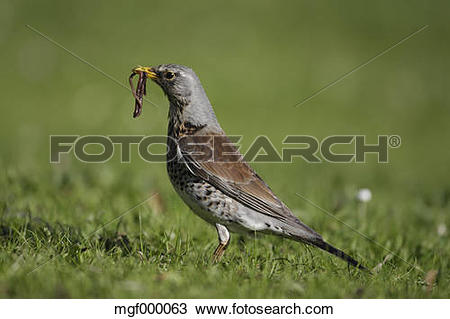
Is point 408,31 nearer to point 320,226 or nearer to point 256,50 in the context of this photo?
point 256,50

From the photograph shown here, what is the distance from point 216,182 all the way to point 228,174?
148 millimetres

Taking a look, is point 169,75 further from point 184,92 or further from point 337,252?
point 337,252

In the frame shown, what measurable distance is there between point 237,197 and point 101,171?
9.00 ft

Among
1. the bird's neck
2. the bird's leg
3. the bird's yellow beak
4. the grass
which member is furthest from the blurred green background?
the bird's yellow beak

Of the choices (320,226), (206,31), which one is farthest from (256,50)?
(320,226)

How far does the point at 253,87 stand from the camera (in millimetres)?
12648

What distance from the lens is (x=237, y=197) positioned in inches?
181

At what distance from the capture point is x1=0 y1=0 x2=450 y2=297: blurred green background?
6836mm

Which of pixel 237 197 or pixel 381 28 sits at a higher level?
pixel 381 28

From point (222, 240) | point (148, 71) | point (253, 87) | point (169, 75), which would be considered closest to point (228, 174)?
point (222, 240)

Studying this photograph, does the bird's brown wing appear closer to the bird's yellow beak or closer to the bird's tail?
the bird's tail

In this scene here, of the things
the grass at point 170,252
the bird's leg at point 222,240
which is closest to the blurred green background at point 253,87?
the grass at point 170,252

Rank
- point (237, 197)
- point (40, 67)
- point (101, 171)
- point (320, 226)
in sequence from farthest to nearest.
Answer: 1. point (40, 67)
2. point (101, 171)
3. point (320, 226)
4. point (237, 197)
